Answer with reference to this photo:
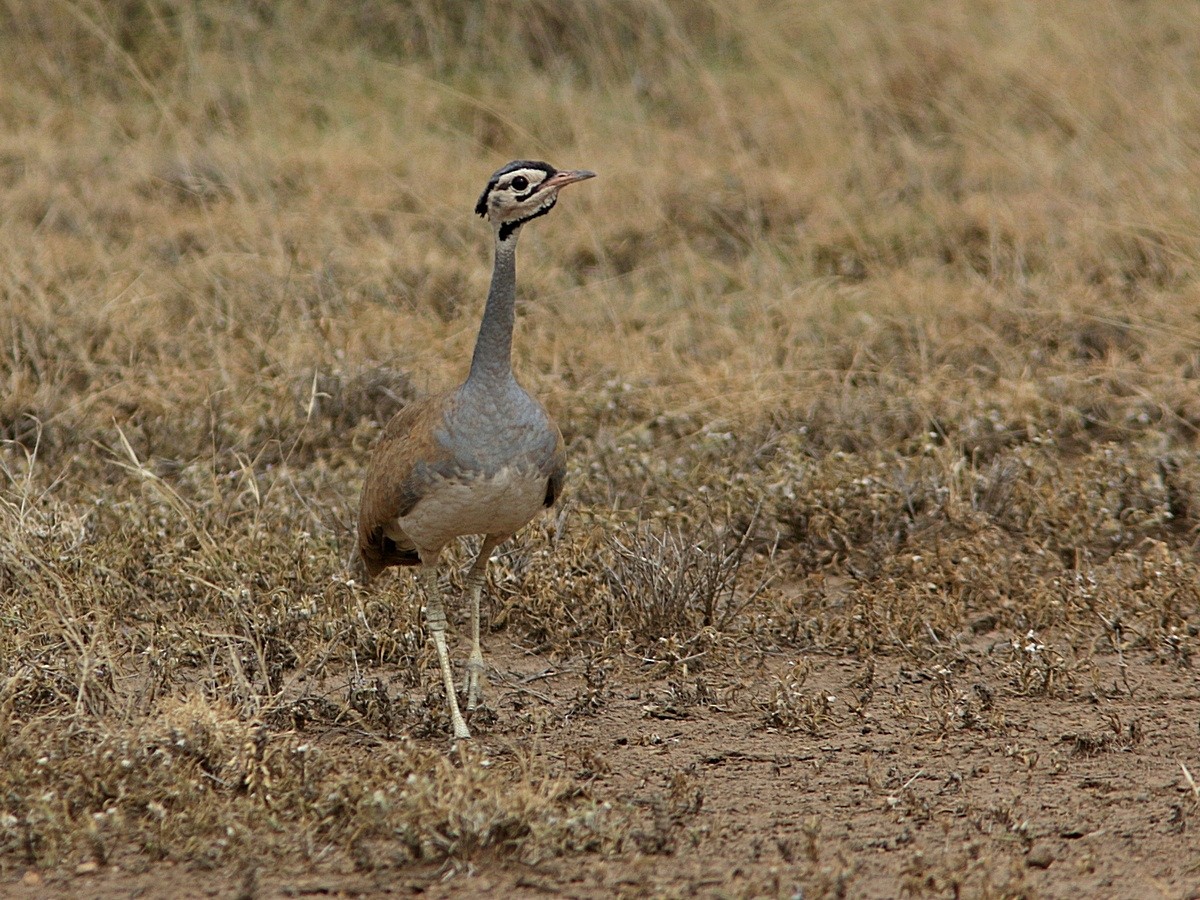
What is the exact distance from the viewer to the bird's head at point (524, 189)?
4520 millimetres

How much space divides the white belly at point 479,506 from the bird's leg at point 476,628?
234 millimetres

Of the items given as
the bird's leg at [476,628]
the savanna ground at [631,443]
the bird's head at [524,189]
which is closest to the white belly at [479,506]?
the bird's leg at [476,628]

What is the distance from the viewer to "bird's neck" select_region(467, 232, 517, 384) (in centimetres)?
449

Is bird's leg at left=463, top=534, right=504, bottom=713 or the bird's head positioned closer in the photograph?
the bird's head

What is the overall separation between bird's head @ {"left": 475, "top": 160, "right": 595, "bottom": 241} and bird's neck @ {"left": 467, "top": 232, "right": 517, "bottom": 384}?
0.08m

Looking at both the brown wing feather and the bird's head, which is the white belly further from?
the bird's head

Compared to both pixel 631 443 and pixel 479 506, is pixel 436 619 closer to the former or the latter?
pixel 479 506

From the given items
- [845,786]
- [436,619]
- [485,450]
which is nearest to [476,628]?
[436,619]

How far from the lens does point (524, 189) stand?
4527 millimetres

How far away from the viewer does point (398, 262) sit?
25.8 feet

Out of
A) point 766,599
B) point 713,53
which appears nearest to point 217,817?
point 766,599


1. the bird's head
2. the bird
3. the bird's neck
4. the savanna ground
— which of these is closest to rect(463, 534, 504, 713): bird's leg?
the bird

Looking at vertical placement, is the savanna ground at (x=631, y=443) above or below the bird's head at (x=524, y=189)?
below

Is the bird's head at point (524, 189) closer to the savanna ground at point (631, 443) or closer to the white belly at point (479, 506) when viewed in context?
the white belly at point (479, 506)
